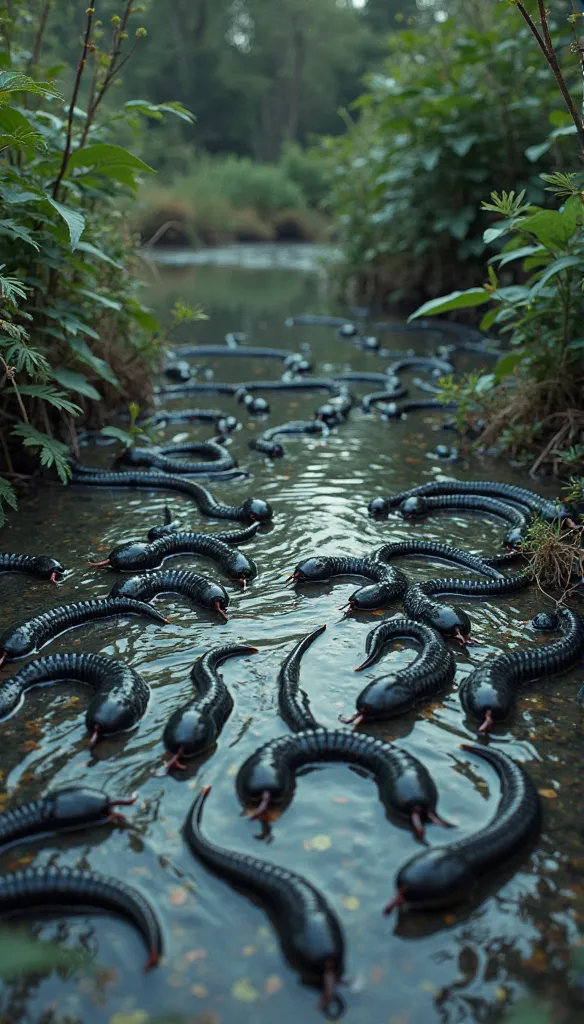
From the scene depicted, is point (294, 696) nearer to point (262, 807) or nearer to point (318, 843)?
point (262, 807)

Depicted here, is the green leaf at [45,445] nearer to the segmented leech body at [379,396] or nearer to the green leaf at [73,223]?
the green leaf at [73,223]

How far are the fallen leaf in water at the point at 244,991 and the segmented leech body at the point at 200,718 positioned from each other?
42.4 inches

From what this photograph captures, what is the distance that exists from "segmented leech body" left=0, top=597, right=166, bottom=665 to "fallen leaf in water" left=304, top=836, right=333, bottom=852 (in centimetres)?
192

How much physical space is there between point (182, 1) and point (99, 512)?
63021 millimetres

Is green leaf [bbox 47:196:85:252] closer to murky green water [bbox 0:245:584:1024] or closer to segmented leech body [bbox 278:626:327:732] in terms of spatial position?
murky green water [bbox 0:245:584:1024]

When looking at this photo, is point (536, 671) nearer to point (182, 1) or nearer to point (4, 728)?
point (4, 728)

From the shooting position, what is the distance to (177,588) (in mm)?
5125

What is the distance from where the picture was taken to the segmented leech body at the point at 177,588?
485cm

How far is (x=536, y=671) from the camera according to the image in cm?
421

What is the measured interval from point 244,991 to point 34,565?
11.1 feet

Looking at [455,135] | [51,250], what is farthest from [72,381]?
[455,135]

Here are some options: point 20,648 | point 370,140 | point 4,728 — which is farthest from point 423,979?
point 370,140

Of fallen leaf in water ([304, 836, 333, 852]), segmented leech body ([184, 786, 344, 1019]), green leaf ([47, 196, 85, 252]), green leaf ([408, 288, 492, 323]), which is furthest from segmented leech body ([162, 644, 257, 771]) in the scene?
green leaf ([408, 288, 492, 323])

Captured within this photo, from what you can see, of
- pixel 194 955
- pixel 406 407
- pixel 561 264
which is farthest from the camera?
pixel 406 407
